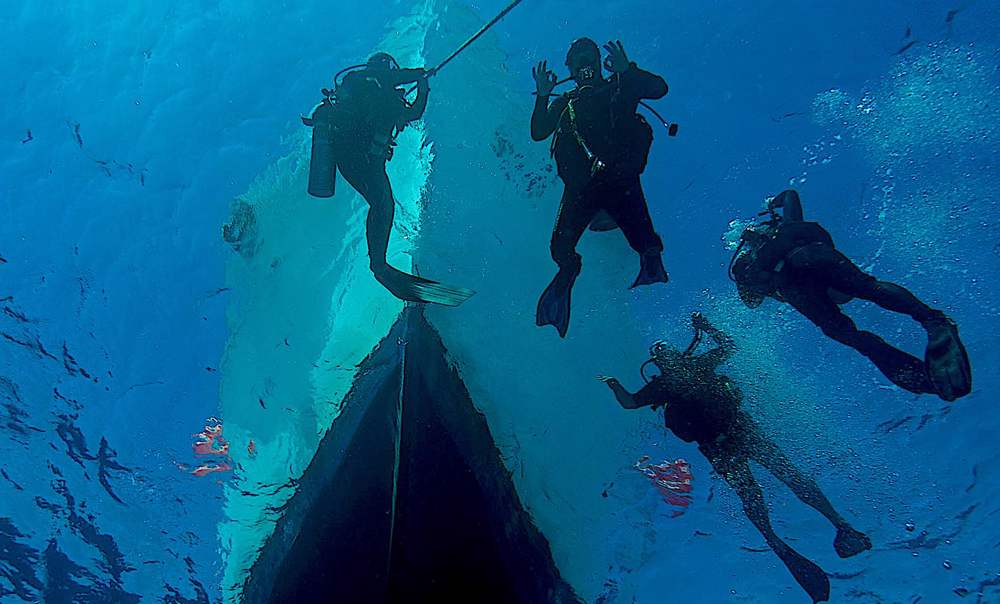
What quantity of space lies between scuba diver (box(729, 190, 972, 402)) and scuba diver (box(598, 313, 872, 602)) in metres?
1.70

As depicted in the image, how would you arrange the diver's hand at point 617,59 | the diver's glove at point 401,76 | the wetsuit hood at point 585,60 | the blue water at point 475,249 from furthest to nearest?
1. the blue water at point 475,249
2. the diver's glove at point 401,76
3. the wetsuit hood at point 585,60
4. the diver's hand at point 617,59

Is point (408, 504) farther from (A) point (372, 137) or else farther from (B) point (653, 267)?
(A) point (372, 137)

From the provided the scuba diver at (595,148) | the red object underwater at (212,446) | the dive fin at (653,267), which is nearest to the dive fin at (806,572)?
the dive fin at (653,267)

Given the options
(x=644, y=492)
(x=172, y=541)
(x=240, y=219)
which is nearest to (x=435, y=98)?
(x=240, y=219)

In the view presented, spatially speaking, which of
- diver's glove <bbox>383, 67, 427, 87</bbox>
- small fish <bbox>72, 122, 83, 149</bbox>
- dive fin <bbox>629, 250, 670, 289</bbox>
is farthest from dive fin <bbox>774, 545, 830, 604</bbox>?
small fish <bbox>72, 122, 83, 149</bbox>

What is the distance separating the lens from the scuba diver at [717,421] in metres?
8.08

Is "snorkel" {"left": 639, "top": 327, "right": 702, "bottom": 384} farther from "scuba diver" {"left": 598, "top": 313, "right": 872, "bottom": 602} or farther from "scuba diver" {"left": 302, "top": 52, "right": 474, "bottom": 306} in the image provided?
"scuba diver" {"left": 302, "top": 52, "right": 474, "bottom": 306}

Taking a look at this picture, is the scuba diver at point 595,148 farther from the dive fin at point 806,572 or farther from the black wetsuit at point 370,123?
the dive fin at point 806,572

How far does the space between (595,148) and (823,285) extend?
127 inches

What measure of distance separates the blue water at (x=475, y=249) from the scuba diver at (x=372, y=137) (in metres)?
0.98

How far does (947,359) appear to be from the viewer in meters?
5.56

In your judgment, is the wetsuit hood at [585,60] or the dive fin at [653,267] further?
the dive fin at [653,267]

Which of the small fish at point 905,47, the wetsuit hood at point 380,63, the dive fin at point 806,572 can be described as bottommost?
the dive fin at point 806,572


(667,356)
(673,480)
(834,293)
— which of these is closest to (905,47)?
(834,293)
